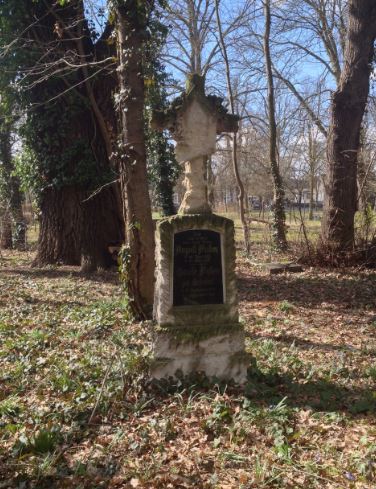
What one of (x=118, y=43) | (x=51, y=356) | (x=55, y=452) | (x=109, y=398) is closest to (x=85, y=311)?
(x=51, y=356)

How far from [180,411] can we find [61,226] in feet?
28.7

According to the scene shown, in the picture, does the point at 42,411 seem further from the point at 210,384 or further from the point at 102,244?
the point at 102,244

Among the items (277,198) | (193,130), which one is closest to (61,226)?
(277,198)

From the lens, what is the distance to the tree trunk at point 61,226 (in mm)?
11695

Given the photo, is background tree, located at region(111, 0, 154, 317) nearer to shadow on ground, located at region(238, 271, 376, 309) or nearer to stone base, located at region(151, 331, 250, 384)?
stone base, located at region(151, 331, 250, 384)

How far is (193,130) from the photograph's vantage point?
16.1 ft

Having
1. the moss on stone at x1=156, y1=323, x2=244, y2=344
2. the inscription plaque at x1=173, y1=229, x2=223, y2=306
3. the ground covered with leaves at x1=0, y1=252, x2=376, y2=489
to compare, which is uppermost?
the inscription plaque at x1=173, y1=229, x2=223, y2=306

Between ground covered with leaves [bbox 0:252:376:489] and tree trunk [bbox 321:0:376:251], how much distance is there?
4387mm

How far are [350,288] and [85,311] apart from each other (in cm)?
578

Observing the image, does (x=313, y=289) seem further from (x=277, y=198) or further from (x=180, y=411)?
(x=277, y=198)

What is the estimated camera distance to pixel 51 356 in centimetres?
559

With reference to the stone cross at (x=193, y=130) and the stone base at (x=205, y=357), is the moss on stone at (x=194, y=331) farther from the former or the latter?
the stone cross at (x=193, y=130)

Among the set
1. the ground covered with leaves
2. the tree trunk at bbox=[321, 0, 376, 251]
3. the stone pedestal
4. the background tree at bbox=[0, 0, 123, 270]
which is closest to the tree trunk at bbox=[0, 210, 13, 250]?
the background tree at bbox=[0, 0, 123, 270]

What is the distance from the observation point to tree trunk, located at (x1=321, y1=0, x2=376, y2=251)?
10.8m
